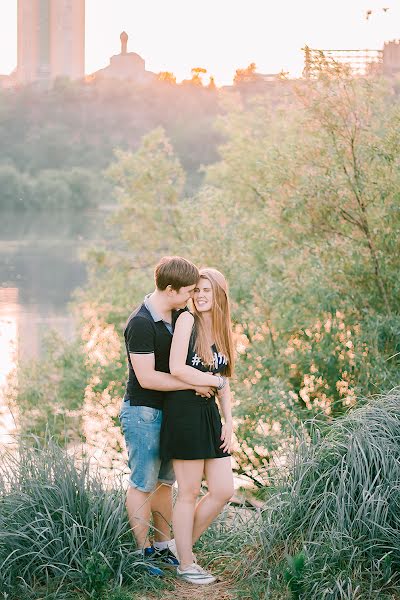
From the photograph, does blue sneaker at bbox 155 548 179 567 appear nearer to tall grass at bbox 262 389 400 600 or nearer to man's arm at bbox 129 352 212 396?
tall grass at bbox 262 389 400 600

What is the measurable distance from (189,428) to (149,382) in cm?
28

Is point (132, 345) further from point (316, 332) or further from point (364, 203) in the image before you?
point (316, 332)

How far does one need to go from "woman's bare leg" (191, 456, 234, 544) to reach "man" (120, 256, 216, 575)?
23 cm

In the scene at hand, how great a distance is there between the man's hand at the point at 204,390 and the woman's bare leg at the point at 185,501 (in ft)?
0.99

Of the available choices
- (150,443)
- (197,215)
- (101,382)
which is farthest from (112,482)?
(197,215)

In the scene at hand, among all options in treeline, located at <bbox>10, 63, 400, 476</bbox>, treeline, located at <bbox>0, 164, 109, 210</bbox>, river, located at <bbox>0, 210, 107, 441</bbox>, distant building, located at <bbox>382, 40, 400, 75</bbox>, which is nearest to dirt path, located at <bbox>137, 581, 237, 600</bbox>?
treeline, located at <bbox>10, 63, 400, 476</bbox>

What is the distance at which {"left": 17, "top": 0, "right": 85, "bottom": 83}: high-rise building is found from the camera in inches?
2355

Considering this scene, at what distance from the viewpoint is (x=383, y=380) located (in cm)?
995

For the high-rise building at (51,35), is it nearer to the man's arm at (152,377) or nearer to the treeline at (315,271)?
the treeline at (315,271)

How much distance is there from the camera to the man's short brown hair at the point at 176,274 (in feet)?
13.2

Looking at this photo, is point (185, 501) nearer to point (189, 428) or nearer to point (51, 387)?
point (189, 428)

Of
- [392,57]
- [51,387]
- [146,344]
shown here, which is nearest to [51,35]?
[392,57]

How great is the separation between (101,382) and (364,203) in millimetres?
6914

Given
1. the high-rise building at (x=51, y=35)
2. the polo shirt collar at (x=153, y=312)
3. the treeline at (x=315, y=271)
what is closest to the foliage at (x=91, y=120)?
the high-rise building at (x=51, y=35)
